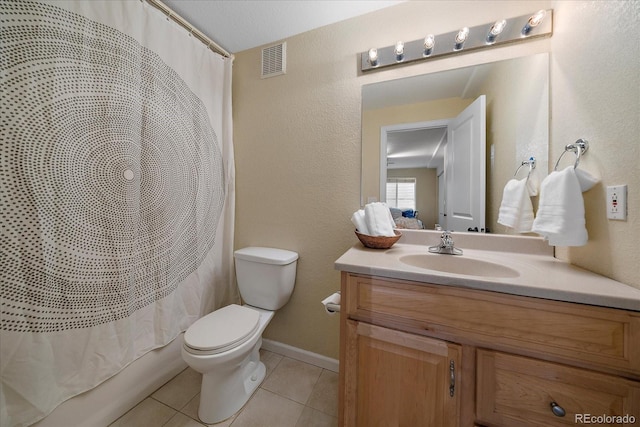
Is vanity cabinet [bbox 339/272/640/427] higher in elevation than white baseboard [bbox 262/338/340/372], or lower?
higher

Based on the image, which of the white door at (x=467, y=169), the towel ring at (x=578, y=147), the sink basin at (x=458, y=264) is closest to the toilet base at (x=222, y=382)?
the sink basin at (x=458, y=264)

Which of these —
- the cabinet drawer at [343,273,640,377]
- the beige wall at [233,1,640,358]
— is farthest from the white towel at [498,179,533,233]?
the cabinet drawer at [343,273,640,377]

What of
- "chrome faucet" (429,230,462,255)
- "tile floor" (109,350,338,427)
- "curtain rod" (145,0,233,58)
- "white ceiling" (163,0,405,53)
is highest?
"white ceiling" (163,0,405,53)

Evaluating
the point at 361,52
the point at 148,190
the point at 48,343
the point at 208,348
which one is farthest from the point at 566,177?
the point at 48,343

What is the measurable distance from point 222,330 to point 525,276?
53.1 inches

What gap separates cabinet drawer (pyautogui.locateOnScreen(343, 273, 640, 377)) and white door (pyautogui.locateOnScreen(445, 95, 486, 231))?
1.98 feet

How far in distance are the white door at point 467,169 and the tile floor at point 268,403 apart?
4.07 feet

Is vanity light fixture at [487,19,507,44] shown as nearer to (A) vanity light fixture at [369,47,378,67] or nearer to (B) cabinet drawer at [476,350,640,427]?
(A) vanity light fixture at [369,47,378,67]

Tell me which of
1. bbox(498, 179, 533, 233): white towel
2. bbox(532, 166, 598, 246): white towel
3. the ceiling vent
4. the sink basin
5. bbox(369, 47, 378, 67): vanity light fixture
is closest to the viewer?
bbox(532, 166, 598, 246): white towel

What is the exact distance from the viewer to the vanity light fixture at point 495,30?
106 centimetres

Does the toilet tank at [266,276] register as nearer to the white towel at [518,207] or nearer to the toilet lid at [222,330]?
the toilet lid at [222,330]

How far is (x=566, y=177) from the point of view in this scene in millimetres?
815

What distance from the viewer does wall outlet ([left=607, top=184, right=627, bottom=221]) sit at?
69 cm

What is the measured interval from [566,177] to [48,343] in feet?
7.14
